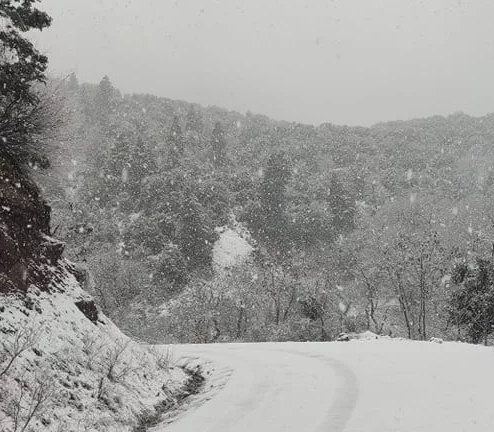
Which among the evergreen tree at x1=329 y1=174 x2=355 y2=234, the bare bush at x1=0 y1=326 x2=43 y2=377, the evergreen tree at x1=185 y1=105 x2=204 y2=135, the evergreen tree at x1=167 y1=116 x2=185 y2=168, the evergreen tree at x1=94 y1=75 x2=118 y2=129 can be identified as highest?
the evergreen tree at x1=94 y1=75 x2=118 y2=129

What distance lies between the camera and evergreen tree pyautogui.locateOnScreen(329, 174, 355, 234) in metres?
71.8

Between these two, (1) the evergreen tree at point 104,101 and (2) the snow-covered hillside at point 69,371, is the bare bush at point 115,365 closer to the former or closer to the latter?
(2) the snow-covered hillside at point 69,371

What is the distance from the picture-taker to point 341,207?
72.4m

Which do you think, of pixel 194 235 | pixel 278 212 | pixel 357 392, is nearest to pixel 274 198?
pixel 278 212

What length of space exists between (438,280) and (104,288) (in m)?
27.4

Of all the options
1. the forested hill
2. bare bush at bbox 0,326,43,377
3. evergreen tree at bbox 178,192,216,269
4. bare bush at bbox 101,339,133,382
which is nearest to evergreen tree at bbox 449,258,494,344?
the forested hill

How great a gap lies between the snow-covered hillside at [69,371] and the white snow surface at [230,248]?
4208 centimetres

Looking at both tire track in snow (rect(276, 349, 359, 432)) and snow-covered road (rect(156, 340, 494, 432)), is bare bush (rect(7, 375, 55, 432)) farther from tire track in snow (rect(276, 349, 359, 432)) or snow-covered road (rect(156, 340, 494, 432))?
tire track in snow (rect(276, 349, 359, 432))

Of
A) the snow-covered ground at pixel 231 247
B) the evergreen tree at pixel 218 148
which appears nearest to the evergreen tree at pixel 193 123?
the evergreen tree at pixel 218 148

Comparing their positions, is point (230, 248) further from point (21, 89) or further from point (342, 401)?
point (342, 401)

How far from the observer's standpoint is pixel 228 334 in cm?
4212

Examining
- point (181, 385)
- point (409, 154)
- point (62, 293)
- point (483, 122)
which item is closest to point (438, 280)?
point (181, 385)

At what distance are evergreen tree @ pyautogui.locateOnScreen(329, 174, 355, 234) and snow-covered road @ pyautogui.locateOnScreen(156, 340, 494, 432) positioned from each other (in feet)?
185

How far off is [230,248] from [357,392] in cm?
5013
